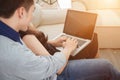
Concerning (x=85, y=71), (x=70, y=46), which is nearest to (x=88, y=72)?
(x=85, y=71)

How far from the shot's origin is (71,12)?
5.48 feet

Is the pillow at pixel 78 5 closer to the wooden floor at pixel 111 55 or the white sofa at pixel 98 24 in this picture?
the white sofa at pixel 98 24

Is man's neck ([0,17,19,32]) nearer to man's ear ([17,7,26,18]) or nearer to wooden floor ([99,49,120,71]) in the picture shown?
man's ear ([17,7,26,18])

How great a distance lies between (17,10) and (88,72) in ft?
2.08

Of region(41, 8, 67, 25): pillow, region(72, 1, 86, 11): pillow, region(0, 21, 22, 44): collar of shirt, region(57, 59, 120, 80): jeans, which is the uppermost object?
region(0, 21, 22, 44): collar of shirt

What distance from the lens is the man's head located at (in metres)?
0.85

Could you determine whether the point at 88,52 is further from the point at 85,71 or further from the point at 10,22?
the point at 10,22

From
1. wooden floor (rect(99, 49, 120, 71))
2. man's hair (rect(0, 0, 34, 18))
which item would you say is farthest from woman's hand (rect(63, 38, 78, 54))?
wooden floor (rect(99, 49, 120, 71))

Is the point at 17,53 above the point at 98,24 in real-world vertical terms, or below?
above

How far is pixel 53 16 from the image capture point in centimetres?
254

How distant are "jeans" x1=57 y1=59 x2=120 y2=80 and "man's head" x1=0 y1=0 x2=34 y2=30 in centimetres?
50

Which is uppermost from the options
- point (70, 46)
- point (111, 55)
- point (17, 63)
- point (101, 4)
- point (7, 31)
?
point (7, 31)

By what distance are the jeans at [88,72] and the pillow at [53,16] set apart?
4.18 ft

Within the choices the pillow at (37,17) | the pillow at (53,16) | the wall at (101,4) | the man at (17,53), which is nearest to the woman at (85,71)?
the man at (17,53)
